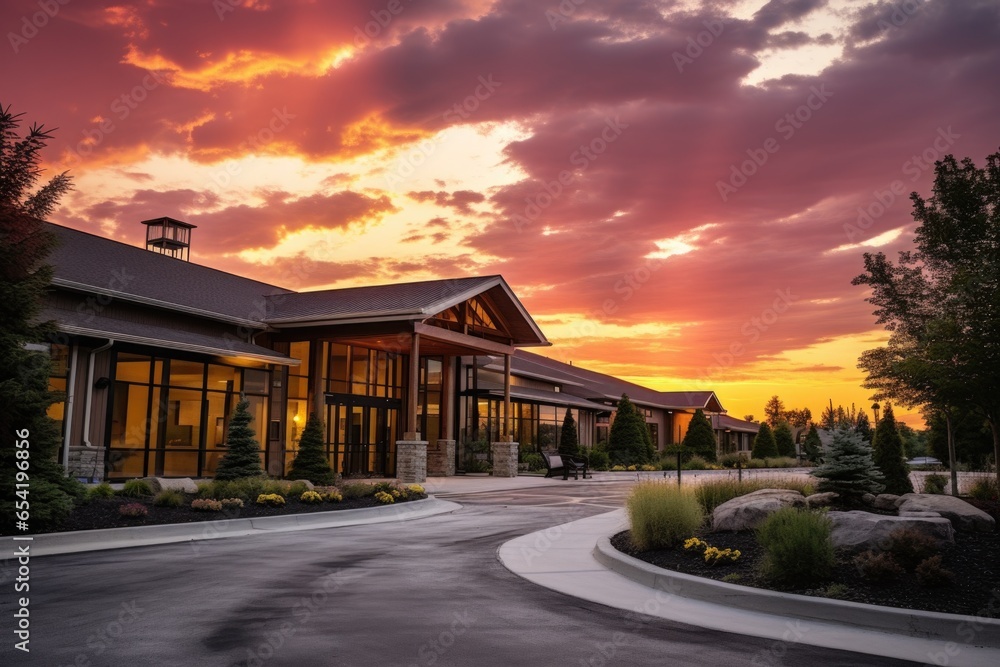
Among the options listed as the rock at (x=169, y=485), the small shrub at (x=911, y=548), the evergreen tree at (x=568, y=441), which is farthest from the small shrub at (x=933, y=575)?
the evergreen tree at (x=568, y=441)

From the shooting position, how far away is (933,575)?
838cm

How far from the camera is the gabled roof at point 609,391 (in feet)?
190

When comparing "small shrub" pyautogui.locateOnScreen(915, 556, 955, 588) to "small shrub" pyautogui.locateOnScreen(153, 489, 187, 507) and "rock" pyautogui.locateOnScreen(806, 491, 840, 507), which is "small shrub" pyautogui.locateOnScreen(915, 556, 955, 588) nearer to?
"rock" pyautogui.locateOnScreen(806, 491, 840, 507)

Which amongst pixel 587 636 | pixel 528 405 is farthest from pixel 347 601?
pixel 528 405

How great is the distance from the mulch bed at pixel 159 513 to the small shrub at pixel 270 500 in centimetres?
9

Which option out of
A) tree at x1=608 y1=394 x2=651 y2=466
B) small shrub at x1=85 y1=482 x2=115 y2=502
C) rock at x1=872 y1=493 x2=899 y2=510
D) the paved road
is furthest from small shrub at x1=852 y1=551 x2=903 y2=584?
Result: tree at x1=608 y1=394 x2=651 y2=466

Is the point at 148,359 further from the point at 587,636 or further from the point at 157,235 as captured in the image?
the point at 587,636

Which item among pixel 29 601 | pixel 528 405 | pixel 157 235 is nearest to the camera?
pixel 29 601

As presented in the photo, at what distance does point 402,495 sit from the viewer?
800 inches

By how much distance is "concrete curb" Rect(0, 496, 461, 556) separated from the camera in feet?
40.1

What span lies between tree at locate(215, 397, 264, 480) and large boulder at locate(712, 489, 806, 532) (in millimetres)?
12065

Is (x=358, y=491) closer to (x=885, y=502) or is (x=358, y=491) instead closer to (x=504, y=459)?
(x=885, y=502)

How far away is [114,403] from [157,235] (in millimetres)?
15870

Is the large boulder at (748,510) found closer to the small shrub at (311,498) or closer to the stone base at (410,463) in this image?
the small shrub at (311,498)
